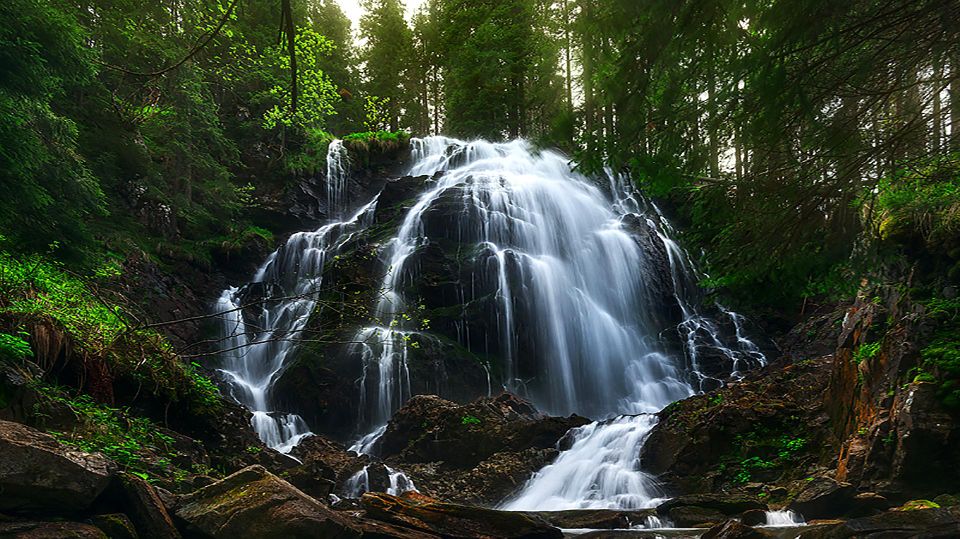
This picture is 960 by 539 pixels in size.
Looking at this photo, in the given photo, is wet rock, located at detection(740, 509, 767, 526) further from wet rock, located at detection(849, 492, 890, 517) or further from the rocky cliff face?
wet rock, located at detection(849, 492, 890, 517)

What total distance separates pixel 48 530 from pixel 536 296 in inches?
541

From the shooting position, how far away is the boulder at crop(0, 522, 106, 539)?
388cm

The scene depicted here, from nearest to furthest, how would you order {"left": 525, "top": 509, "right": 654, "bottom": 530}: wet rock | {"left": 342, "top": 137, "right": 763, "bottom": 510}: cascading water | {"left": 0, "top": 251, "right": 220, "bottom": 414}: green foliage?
{"left": 0, "top": 251, "right": 220, "bottom": 414}: green foliage < {"left": 525, "top": 509, "right": 654, "bottom": 530}: wet rock < {"left": 342, "top": 137, "right": 763, "bottom": 510}: cascading water

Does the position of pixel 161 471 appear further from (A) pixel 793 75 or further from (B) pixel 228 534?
(A) pixel 793 75

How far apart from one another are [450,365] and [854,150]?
11.6m

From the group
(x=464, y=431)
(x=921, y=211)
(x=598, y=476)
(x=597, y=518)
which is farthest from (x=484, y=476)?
(x=921, y=211)

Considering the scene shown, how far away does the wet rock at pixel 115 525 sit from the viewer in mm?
4367

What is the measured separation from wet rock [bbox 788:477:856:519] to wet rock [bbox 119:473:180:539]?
6.72 metres

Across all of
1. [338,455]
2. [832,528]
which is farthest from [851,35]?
[338,455]

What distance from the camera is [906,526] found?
4.46 metres

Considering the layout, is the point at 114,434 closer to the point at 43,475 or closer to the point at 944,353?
the point at 43,475

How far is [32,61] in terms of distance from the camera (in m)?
6.57

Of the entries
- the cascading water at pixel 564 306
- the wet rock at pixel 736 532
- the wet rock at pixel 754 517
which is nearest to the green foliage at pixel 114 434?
the wet rock at pixel 736 532

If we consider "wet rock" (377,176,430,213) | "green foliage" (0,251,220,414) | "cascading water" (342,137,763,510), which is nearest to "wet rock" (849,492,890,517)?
"cascading water" (342,137,763,510)
